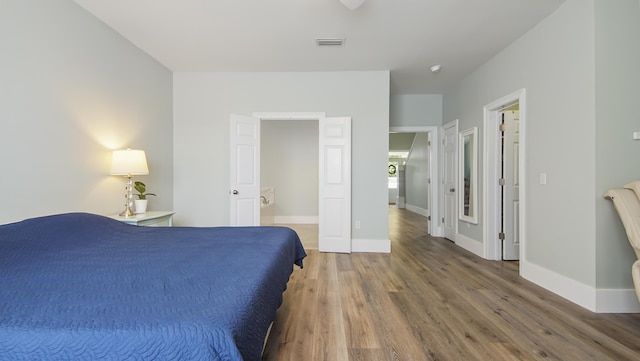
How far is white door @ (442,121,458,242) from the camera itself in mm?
4355

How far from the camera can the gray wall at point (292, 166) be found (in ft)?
21.2

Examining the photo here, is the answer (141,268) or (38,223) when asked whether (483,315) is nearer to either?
(141,268)

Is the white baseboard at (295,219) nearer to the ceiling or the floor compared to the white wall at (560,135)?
nearer to the floor

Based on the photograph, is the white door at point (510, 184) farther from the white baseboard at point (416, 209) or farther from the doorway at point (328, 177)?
the white baseboard at point (416, 209)

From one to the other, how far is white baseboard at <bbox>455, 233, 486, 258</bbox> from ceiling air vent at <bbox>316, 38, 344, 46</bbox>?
3239mm

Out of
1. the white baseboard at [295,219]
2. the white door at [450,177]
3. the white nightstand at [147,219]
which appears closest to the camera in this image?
the white nightstand at [147,219]

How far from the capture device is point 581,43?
220 centimetres

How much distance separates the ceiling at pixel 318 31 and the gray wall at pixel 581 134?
1.38 ft

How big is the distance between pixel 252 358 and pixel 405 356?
1129 millimetres

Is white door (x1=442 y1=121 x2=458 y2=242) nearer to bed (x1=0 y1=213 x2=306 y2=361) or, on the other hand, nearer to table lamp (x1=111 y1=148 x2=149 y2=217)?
bed (x1=0 y1=213 x2=306 y2=361)

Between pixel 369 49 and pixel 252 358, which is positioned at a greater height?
pixel 369 49

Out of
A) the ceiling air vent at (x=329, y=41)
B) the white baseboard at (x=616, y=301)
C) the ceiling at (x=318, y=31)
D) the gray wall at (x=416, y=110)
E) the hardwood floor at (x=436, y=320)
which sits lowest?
the hardwood floor at (x=436, y=320)

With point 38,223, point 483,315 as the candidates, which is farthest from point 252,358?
point 483,315

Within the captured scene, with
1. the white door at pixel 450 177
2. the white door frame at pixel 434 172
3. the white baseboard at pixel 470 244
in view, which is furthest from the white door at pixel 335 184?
the white door at pixel 450 177
